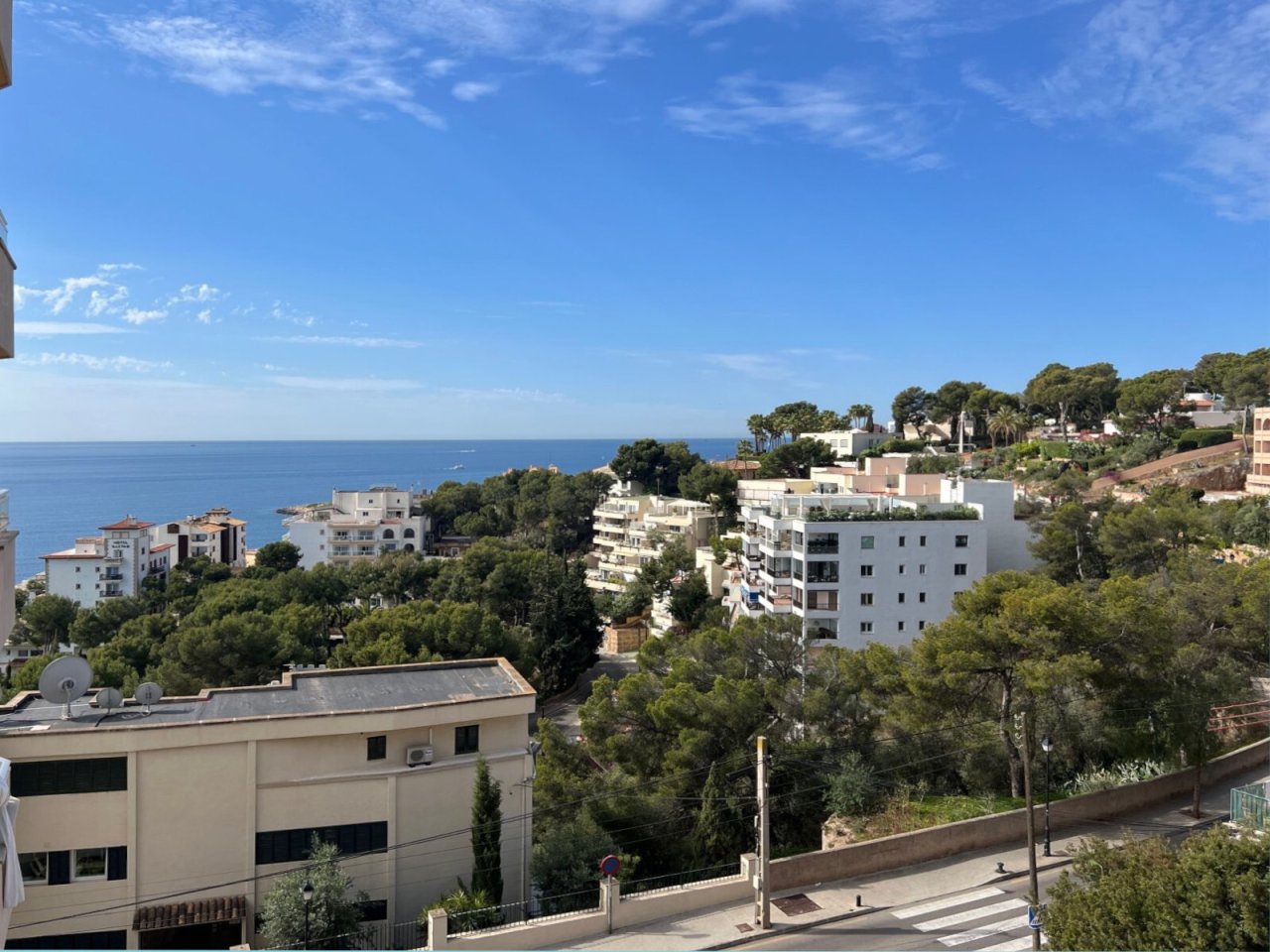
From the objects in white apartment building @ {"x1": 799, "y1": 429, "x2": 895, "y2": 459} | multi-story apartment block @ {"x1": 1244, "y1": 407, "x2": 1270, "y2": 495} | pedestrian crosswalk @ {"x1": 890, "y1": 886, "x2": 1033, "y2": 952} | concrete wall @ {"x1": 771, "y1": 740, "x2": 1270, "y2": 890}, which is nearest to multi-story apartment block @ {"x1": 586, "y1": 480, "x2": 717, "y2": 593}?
white apartment building @ {"x1": 799, "y1": 429, "x2": 895, "y2": 459}

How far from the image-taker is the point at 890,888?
14.8 metres

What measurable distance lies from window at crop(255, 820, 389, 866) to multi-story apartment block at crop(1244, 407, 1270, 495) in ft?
160

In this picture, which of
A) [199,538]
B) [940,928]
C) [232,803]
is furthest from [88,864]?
[199,538]

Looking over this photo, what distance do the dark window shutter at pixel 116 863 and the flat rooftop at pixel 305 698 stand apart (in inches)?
77.6

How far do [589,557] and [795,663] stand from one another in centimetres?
4952

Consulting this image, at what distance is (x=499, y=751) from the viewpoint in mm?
16469

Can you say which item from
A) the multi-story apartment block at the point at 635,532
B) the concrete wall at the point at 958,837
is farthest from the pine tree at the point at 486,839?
the multi-story apartment block at the point at 635,532

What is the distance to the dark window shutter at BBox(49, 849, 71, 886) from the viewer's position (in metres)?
13.8

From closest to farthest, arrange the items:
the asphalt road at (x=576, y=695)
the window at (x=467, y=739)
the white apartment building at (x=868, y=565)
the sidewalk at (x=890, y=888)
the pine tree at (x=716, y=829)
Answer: the sidewalk at (x=890, y=888) < the window at (x=467, y=739) < the pine tree at (x=716, y=829) < the white apartment building at (x=868, y=565) < the asphalt road at (x=576, y=695)

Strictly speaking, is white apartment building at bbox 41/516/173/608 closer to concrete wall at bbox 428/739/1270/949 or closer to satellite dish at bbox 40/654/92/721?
satellite dish at bbox 40/654/92/721

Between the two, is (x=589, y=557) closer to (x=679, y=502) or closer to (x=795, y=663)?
(x=679, y=502)

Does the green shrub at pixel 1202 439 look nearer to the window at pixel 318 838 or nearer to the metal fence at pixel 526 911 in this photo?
the metal fence at pixel 526 911

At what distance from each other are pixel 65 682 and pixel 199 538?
68.2 metres

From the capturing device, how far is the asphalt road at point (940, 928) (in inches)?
501
